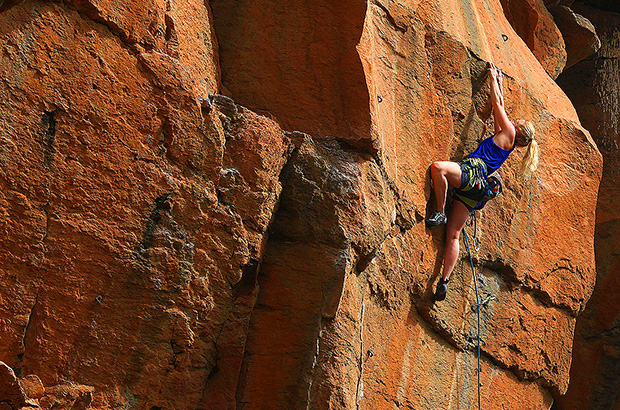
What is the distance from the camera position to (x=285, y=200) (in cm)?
593

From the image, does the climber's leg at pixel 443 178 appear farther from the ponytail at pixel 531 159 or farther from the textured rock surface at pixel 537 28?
the textured rock surface at pixel 537 28

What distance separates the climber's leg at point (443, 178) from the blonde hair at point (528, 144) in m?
0.84

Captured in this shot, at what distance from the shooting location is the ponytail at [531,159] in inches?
306

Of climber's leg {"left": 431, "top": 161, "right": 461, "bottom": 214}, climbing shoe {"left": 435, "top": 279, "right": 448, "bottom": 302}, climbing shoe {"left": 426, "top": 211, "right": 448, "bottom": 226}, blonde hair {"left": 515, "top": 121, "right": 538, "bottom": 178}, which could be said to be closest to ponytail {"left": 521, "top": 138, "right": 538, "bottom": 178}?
blonde hair {"left": 515, "top": 121, "right": 538, "bottom": 178}

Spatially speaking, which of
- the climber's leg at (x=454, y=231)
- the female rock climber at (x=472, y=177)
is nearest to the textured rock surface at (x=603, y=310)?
the female rock climber at (x=472, y=177)

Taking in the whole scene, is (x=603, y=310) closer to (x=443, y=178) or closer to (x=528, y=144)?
(x=528, y=144)

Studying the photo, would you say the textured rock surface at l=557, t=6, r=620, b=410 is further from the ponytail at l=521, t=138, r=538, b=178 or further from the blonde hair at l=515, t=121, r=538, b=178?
the ponytail at l=521, t=138, r=538, b=178

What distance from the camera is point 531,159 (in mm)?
7820

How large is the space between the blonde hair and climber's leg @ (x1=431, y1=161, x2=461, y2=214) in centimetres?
84

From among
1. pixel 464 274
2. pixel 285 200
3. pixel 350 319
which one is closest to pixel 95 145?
pixel 285 200

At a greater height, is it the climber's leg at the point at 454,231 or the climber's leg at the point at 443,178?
the climber's leg at the point at 443,178

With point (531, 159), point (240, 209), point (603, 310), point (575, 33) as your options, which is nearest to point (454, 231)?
point (531, 159)

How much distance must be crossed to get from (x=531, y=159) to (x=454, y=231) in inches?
48.4

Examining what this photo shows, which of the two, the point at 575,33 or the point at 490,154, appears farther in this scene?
the point at 575,33
